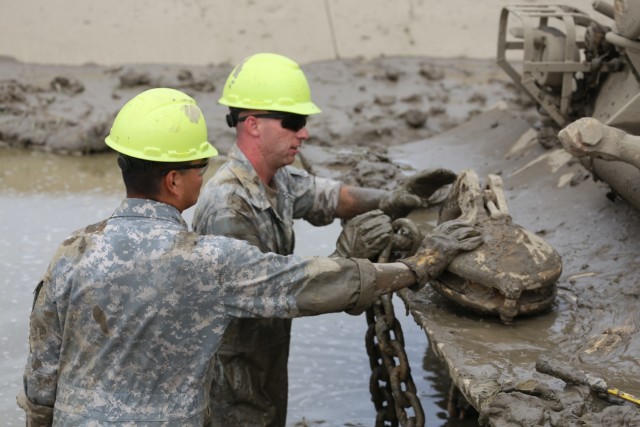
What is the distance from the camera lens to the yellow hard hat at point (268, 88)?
4133mm

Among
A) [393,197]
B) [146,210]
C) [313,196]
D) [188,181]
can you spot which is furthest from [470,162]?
[146,210]

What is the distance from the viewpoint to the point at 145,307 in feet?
9.90

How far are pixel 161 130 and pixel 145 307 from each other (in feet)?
1.82

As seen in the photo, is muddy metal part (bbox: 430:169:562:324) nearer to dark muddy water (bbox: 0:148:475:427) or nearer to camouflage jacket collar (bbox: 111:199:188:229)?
camouflage jacket collar (bbox: 111:199:188:229)

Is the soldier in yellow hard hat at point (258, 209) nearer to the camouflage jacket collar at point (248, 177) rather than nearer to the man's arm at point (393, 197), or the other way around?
the camouflage jacket collar at point (248, 177)

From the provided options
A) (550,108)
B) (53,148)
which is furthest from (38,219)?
(550,108)

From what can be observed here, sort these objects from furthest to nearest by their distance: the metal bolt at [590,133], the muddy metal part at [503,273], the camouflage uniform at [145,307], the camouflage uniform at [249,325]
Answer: the camouflage uniform at [249,325] → the muddy metal part at [503,273] → the metal bolt at [590,133] → the camouflage uniform at [145,307]

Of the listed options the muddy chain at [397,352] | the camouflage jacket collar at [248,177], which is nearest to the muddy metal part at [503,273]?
the muddy chain at [397,352]

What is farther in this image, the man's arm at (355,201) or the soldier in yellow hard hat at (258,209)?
the man's arm at (355,201)

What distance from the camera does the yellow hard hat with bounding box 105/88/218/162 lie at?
3.11m

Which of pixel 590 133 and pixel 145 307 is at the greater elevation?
pixel 590 133

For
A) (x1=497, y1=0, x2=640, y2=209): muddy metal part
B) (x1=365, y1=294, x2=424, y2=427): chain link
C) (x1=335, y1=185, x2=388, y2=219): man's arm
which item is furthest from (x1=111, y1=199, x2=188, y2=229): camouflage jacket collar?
(x1=497, y1=0, x2=640, y2=209): muddy metal part

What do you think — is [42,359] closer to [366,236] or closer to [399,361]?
[366,236]

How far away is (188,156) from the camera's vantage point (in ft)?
10.3
